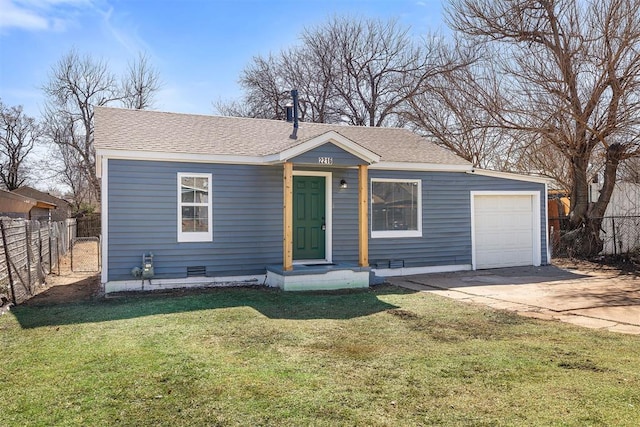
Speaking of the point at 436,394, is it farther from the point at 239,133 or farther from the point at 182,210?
the point at 239,133

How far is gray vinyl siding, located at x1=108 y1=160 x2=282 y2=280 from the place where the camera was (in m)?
9.16

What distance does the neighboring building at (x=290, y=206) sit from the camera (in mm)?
9305

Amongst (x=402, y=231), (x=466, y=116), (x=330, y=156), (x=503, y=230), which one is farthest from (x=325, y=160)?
(x=466, y=116)

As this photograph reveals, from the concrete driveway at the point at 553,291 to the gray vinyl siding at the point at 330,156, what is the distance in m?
2.69

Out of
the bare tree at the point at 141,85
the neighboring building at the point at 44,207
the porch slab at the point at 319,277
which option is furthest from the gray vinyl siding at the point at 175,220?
the bare tree at the point at 141,85

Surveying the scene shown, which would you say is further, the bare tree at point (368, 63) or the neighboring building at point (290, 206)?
the bare tree at point (368, 63)

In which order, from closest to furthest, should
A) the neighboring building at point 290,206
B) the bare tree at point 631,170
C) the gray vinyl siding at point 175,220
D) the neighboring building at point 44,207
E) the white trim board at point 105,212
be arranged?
the white trim board at point 105,212
the gray vinyl siding at point 175,220
the neighboring building at point 290,206
the bare tree at point 631,170
the neighboring building at point 44,207

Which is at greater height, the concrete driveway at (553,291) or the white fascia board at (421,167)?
the white fascia board at (421,167)

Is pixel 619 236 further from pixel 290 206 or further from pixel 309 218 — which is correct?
pixel 290 206

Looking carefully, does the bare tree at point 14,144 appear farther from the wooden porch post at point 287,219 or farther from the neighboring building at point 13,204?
the wooden porch post at point 287,219

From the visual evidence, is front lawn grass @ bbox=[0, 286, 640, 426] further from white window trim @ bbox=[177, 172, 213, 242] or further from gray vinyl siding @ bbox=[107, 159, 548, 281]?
white window trim @ bbox=[177, 172, 213, 242]

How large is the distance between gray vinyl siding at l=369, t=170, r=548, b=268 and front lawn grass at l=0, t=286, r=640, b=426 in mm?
4214

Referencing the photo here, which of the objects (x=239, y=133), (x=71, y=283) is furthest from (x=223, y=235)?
(x=71, y=283)

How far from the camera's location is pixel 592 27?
13047 mm
